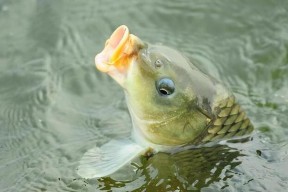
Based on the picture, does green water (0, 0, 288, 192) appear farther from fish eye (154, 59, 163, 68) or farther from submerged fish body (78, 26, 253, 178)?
fish eye (154, 59, 163, 68)

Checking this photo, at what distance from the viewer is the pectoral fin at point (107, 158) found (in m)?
4.40

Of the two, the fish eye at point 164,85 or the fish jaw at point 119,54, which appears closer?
the fish jaw at point 119,54

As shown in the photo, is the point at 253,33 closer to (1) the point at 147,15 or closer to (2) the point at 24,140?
(1) the point at 147,15

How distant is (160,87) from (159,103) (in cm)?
13

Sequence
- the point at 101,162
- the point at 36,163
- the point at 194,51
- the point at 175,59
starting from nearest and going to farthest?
the point at 175,59
the point at 101,162
the point at 36,163
the point at 194,51

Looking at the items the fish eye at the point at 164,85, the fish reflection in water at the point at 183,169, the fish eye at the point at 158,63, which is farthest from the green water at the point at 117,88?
the fish eye at the point at 158,63

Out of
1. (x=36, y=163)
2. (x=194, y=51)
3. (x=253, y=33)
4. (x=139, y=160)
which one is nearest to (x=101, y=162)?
(x=139, y=160)

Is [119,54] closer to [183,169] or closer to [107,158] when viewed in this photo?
[107,158]

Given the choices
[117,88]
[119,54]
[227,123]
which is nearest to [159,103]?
[119,54]

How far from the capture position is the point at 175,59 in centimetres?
419

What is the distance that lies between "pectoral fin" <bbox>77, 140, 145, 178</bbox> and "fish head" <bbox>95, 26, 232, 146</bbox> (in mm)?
180

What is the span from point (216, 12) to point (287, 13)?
0.74 metres

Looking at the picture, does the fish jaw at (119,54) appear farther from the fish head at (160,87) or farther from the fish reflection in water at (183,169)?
the fish reflection in water at (183,169)

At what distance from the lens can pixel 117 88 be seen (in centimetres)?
577
